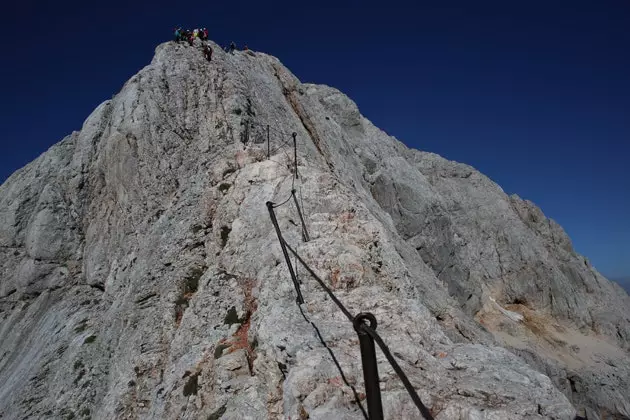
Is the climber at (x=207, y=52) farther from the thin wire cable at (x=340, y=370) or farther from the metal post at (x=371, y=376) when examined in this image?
Result: the metal post at (x=371, y=376)

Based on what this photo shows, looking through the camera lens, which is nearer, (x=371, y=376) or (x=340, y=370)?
(x=371, y=376)

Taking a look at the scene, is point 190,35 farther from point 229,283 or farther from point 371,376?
point 371,376

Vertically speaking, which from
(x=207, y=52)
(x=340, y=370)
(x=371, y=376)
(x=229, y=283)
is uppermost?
(x=207, y=52)

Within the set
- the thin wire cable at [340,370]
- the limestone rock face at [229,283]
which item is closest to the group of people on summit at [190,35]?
the limestone rock face at [229,283]

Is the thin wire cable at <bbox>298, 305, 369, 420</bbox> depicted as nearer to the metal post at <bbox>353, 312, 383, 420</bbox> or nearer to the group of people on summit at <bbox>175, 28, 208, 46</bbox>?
the metal post at <bbox>353, 312, 383, 420</bbox>

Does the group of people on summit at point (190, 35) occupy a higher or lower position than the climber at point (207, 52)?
higher

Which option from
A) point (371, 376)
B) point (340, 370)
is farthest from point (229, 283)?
point (371, 376)

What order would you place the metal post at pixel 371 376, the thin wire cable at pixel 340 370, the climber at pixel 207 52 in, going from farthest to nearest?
the climber at pixel 207 52
the thin wire cable at pixel 340 370
the metal post at pixel 371 376

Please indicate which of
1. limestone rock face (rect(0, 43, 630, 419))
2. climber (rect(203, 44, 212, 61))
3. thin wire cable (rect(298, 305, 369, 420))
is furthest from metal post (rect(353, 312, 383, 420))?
climber (rect(203, 44, 212, 61))

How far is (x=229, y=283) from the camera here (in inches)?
566

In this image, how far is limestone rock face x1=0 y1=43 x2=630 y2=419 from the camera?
361 inches

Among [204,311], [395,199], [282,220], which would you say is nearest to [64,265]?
[204,311]

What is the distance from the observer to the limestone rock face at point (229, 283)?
9172 mm

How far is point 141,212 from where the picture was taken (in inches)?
918
